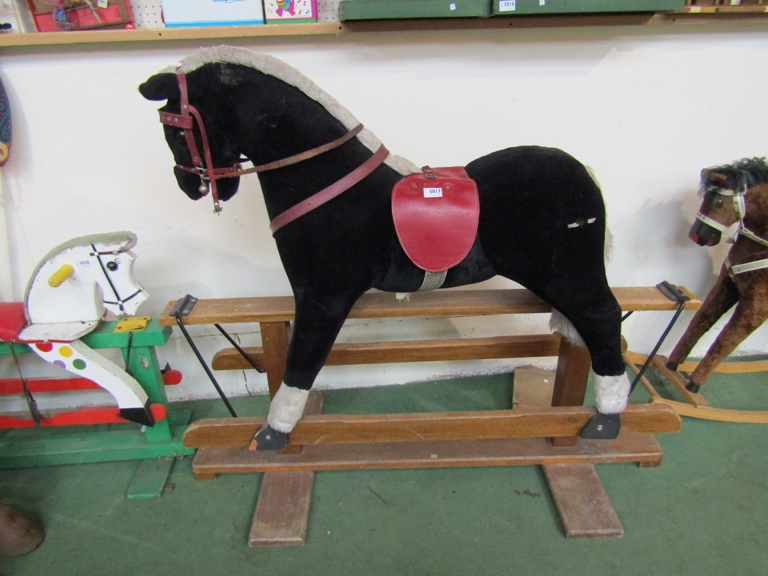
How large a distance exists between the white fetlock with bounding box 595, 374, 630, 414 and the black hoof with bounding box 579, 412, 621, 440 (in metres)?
0.02

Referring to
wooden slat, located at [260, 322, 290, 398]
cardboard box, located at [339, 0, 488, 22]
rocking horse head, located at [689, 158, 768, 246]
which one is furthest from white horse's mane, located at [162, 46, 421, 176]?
rocking horse head, located at [689, 158, 768, 246]

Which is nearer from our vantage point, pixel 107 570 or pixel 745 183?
pixel 107 570

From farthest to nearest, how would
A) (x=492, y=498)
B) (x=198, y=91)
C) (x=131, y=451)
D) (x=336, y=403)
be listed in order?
(x=336, y=403) < (x=131, y=451) < (x=492, y=498) < (x=198, y=91)

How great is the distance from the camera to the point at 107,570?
1162 millimetres

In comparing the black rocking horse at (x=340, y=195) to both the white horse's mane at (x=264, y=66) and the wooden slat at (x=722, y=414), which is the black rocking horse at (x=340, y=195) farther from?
the wooden slat at (x=722, y=414)

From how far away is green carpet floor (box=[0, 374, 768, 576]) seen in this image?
1.17 m

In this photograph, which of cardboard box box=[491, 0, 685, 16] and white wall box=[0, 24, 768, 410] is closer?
cardboard box box=[491, 0, 685, 16]

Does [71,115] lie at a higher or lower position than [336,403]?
higher

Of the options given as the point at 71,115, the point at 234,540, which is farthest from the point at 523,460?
the point at 71,115

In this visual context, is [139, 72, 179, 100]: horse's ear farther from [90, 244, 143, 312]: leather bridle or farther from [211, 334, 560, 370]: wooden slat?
[211, 334, 560, 370]: wooden slat

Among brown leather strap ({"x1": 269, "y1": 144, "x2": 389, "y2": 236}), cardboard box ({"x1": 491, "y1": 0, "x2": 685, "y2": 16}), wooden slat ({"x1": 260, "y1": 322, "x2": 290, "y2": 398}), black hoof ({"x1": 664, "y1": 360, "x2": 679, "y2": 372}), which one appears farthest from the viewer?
black hoof ({"x1": 664, "y1": 360, "x2": 679, "y2": 372})

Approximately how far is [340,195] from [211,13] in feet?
2.28

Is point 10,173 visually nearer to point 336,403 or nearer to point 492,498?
point 336,403

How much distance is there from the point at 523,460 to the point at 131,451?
4.03 feet
